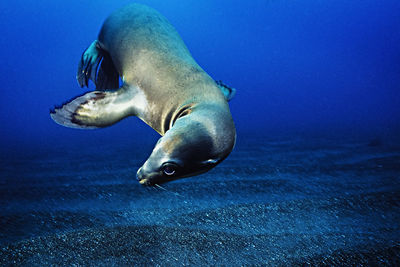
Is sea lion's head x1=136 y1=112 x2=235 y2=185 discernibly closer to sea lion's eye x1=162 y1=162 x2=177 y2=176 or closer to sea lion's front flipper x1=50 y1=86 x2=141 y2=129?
sea lion's eye x1=162 y1=162 x2=177 y2=176

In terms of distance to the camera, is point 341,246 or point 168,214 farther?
point 168,214

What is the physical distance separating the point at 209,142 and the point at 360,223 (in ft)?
6.57

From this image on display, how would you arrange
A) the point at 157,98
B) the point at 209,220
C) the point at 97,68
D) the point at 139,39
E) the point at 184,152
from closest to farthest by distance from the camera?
the point at 184,152, the point at 157,98, the point at 139,39, the point at 209,220, the point at 97,68

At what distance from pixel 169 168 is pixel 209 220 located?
134 cm

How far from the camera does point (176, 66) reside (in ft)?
6.23

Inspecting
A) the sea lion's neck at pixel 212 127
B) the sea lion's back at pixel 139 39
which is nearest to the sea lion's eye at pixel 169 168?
the sea lion's neck at pixel 212 127

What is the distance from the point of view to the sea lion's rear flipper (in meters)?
2.70

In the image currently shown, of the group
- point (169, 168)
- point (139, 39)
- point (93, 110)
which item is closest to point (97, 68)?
point (139, 39)

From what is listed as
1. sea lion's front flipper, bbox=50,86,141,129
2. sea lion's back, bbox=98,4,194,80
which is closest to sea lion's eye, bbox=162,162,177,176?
sea lion's front flipper, bbox=50,86,141,129

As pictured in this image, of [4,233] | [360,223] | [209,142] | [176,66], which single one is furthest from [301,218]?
[4,233]

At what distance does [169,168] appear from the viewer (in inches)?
51.4

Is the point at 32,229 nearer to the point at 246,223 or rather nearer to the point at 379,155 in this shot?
the point at 246,223

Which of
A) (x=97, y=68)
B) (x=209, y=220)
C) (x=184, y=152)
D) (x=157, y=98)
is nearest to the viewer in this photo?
(x=184, y=152)

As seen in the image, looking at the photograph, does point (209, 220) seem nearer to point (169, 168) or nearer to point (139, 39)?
point (169, 168)
